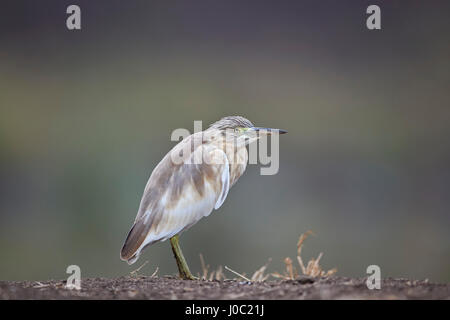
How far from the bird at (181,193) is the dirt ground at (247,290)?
2.25 feet

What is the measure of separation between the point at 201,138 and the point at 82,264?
18.7 ft

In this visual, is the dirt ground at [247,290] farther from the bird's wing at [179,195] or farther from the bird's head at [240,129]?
the bird's head at [240,129]

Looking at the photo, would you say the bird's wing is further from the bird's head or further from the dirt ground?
the dirt ground

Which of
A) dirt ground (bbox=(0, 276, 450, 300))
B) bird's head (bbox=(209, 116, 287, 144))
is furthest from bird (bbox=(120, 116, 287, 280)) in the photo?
dirt ground (bbox=(0, 276, 450, 300))

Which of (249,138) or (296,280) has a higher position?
(249,138)

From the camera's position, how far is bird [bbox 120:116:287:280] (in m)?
4.09

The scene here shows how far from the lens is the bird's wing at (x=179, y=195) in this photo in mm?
4090

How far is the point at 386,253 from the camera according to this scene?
10320 mm

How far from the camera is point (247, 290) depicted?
10.0ft

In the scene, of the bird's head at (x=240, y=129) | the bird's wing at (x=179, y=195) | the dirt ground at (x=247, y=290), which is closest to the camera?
the dirt ground at (x=247, y=290)

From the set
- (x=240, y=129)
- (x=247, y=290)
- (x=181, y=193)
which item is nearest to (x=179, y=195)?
(x=181, y=193)

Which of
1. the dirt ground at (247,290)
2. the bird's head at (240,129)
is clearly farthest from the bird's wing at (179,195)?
the dirt ground at (247,290)
